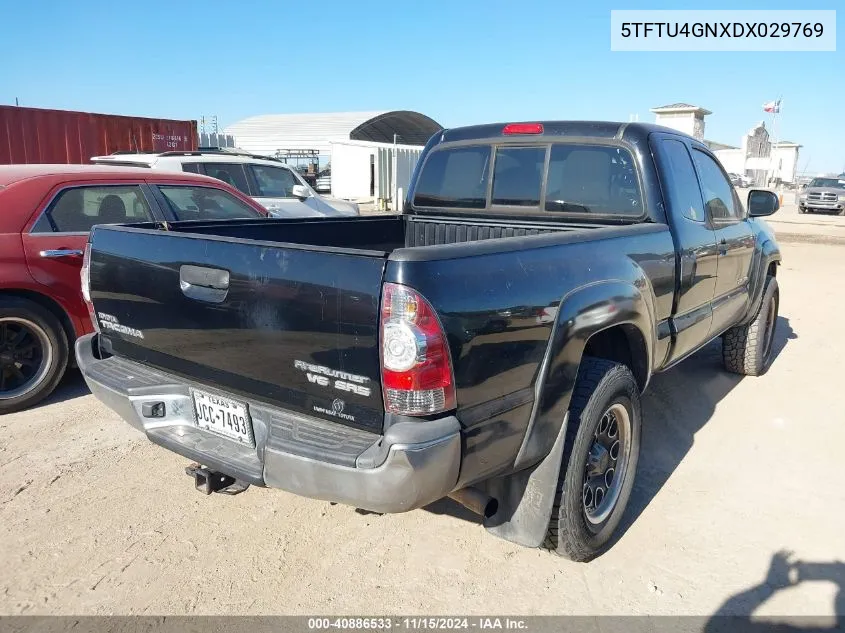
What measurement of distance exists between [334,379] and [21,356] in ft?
11.0

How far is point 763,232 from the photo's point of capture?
5.19 m

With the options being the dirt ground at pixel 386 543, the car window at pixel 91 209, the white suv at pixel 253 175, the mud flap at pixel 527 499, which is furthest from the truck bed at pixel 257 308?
the white suv at pixel 253 175

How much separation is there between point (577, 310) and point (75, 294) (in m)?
3.72

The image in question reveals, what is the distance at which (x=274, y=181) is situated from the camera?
9.57 m

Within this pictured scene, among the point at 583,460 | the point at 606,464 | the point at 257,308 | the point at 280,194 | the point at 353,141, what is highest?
the point at 353,141

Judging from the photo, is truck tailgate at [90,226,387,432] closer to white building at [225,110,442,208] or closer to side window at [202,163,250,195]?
side window at [202,163,250,195]

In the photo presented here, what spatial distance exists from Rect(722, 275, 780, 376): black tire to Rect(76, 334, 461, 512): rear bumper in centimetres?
409

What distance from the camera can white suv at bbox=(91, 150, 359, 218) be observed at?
8.46 m

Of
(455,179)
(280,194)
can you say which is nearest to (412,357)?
(455,179)

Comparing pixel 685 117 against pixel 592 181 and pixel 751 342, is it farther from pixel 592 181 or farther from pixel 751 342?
pixel 592 181

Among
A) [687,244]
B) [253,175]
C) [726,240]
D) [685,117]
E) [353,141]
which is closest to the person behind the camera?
[687,244]

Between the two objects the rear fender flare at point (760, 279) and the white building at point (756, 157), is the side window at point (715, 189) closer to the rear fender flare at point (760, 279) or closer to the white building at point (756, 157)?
the rear fender flare at point (760, 279)

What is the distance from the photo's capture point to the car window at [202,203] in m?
5.36

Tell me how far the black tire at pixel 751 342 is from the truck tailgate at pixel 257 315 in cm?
426
